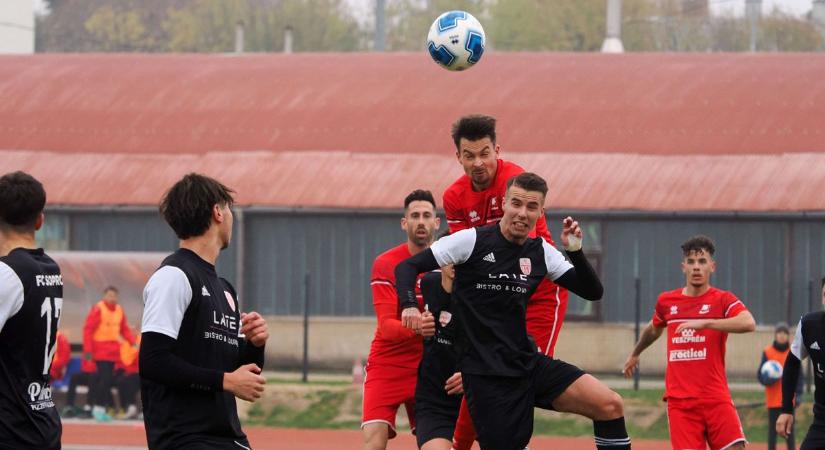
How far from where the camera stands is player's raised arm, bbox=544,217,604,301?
8.09 meters

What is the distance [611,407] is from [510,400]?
0.58m

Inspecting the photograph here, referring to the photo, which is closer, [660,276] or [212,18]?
[660,276]

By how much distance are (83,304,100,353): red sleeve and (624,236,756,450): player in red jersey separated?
1052 centimetres

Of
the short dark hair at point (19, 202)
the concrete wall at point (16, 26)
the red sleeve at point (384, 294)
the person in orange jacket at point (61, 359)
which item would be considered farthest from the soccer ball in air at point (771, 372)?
the concrete wall at point (16, 26)

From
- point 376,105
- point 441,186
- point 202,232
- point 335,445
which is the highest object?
point 376,105

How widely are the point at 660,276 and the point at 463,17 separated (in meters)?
14.8

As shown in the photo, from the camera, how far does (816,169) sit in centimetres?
2483

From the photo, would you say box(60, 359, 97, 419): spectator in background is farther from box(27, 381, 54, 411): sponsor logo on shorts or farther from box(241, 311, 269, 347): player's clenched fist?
box(241, 311, 269, 347): player's clenched fist

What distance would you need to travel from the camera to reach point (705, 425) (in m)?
11.1

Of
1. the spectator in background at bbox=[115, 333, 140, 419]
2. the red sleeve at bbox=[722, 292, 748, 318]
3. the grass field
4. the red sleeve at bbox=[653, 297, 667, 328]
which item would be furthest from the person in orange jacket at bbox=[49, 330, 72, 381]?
the red sleeve at bbox=[722, 292, 748, 318]

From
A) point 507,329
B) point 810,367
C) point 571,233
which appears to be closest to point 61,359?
point 810,367

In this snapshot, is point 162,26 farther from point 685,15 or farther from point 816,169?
point 816,169

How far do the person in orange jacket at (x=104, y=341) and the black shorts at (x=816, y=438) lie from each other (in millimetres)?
12431

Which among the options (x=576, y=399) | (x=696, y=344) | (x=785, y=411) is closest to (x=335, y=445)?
(x=696, y=344)
